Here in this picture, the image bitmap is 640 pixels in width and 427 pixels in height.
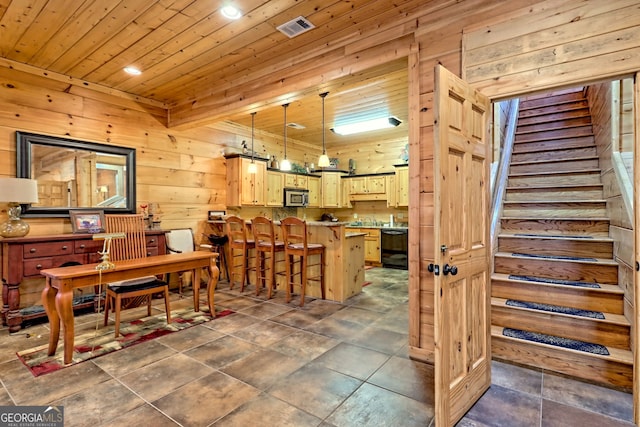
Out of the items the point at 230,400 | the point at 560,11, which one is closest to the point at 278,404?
the point at 230,400

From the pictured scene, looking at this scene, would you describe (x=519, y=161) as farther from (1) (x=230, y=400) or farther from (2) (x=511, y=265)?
(1) (x=230, y=400)

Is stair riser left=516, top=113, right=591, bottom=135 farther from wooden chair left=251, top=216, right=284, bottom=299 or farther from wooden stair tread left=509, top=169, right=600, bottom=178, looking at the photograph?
wooden chair left=251, top=216, right=284, bottom=299

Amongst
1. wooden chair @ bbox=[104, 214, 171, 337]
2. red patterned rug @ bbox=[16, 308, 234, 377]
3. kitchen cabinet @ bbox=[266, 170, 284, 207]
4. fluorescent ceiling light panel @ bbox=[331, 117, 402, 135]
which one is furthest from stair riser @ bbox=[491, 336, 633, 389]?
kitchen cabinet @ bbox=[266, 170, 284, 207]

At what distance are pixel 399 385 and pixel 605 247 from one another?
7.72ft

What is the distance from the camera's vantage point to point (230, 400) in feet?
6.83

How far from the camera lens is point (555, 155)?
423 centimetres

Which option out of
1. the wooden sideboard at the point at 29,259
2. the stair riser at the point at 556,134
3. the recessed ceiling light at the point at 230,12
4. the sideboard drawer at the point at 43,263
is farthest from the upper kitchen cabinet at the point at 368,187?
the sideboard drawer at the point at 43,263

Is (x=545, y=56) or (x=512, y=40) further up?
(x=512, y=40)

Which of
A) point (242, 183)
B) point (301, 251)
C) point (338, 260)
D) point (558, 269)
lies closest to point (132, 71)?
point (242, 183)

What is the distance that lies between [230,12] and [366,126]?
148 inches

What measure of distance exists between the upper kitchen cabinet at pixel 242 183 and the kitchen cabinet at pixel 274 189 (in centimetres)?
33

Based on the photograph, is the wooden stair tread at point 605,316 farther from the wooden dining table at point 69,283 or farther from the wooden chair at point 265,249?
the wooden dining table at point 69,283

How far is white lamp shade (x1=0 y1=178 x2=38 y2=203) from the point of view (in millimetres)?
3084

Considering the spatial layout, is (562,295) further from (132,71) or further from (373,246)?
(132,71)
